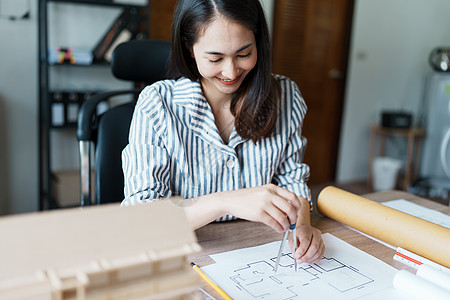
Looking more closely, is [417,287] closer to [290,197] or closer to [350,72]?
[290,197]

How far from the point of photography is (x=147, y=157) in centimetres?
100

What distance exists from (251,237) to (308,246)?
0.14 m

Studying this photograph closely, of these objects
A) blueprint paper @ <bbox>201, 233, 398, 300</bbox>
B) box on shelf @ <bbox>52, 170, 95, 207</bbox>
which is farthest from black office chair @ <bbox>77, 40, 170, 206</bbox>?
box on shelf @ <bbox>52, 170, 95, 207</bbox>

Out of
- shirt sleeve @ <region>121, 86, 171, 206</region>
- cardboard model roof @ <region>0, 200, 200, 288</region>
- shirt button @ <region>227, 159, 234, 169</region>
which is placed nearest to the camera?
cardboard model roof @ <region>0, 200, 200, 288</region>

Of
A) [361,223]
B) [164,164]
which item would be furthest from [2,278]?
[361,223]

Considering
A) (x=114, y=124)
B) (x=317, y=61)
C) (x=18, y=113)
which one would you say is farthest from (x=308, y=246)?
(x=317, y=61)

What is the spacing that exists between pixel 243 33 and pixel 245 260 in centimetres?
50

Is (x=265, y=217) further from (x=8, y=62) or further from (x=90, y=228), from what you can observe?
(x=8, y=62)

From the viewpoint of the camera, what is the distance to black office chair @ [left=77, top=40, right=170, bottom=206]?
120 centimetres

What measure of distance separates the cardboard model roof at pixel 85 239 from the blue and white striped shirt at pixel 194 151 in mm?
533

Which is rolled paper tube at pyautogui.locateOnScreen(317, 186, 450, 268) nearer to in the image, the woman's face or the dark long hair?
the dark long hair

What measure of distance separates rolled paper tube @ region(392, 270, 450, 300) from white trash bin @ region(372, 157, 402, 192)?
307 centimetres

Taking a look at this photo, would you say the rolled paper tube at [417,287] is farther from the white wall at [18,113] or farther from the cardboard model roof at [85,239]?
the white wall at [18,113]

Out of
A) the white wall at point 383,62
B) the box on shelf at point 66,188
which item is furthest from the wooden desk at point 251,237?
the white wall at point 383,62
